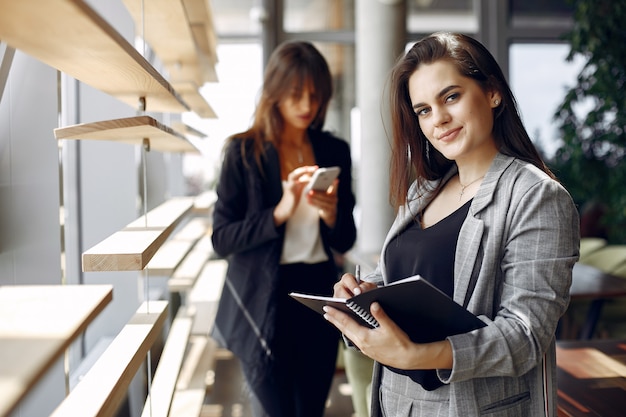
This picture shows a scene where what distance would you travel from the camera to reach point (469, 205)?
1.35 m

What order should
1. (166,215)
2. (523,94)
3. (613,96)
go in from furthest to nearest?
(523,94) → (613,96) → (166,215)

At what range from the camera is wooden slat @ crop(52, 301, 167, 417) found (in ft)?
3.48

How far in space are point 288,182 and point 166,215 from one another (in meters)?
0.42

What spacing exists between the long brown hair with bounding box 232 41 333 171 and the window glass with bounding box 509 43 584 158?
164 inches

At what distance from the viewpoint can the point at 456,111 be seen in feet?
4.39

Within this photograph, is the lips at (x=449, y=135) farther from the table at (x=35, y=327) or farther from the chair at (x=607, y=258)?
the chair at (x=607, y=258)

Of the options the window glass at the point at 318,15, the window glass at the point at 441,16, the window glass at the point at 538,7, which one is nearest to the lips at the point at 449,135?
the window glass at the point at 318,15

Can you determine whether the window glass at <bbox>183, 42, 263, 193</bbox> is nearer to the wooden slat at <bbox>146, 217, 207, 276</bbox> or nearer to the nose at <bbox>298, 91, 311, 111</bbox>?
the wooden slat at <bbox>146, 217, 207, 276</bbox>

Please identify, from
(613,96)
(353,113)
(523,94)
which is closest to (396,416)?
(613,96)

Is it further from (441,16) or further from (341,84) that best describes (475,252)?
(441,16)

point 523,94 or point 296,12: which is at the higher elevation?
point 296,12

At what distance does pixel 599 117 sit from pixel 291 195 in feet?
12.1

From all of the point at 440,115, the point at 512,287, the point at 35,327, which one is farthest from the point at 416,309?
the point at 35,327

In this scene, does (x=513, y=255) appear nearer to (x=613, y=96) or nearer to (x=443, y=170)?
(x=443, y=170)
